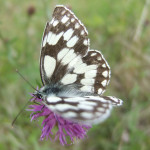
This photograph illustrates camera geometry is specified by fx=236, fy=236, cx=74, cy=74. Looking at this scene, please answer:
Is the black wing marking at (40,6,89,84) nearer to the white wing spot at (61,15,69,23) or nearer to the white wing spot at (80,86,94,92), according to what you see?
the white wing spot at (61,15,69,23)

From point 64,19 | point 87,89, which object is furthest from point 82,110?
point 64,19

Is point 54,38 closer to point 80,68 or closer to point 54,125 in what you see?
point 80,68

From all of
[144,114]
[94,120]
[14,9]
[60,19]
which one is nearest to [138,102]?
[144,114]

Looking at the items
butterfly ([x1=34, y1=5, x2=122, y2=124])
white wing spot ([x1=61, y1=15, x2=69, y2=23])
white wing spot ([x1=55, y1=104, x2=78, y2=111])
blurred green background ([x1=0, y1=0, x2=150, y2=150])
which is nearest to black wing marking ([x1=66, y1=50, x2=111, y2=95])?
butterfly ([x1=34, y1=5, x2=122, y2=124])

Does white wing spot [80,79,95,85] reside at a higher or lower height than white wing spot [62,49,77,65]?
lower

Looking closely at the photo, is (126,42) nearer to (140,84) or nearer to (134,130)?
(140,84)

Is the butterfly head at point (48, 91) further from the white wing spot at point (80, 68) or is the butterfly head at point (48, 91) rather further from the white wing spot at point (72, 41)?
the white wing spot at point (72, 41)
